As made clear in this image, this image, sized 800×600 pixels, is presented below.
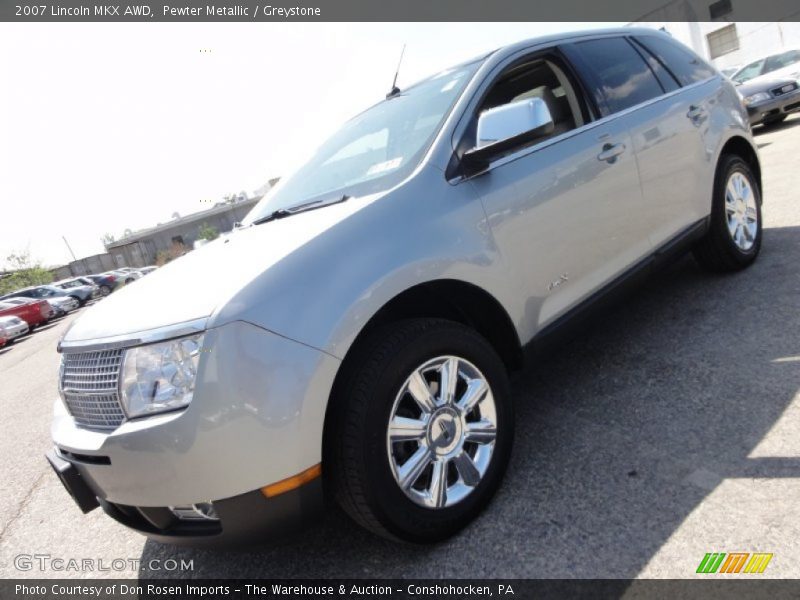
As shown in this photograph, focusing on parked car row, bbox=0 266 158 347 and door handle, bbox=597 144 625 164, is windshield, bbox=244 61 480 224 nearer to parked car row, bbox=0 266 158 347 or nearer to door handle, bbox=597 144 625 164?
door handle, bbox=597 144 625 164

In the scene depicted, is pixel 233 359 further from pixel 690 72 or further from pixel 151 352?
pixel 690 72

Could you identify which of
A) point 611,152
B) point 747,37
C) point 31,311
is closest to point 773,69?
point 611,152

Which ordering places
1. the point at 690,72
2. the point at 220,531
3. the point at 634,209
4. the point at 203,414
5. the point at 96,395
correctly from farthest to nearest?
the point at 690,72 < the point at 634,209 < the point at 96,395 < the point at 220,531 < the point at 203,414

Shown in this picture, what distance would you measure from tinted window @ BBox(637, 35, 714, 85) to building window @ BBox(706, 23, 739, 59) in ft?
103

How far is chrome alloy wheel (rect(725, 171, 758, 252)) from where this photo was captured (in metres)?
3.70

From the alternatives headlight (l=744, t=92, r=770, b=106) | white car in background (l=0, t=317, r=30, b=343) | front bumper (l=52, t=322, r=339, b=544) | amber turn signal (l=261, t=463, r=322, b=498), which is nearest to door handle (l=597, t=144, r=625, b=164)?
front bumper (l=52, t=322, r=339, b=544)

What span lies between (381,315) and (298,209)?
81cm

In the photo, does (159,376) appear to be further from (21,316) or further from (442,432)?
(21,316)

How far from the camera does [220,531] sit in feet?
5.57

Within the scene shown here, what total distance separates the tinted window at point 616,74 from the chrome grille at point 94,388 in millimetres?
2650

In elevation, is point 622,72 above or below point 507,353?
above

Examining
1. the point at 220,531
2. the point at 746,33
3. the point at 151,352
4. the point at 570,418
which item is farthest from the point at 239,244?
the point at 746,33

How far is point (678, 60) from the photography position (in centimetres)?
362

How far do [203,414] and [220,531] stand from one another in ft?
1.36
